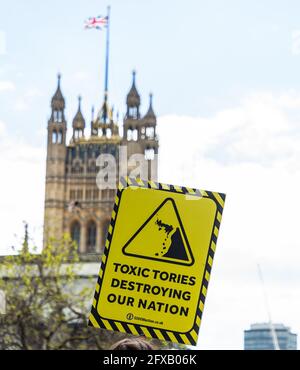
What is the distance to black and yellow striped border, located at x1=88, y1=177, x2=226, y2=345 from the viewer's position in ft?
14.5

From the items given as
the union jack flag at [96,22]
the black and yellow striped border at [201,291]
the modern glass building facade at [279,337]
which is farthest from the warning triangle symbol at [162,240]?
the union jack flag at [96,22]

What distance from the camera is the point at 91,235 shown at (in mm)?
109000

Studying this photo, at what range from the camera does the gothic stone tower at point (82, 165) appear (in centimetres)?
10756

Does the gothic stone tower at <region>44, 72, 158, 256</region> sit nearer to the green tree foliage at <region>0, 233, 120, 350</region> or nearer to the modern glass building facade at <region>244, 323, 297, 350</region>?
the modern glass building facade at <region>244, 323, 297, 350</region>

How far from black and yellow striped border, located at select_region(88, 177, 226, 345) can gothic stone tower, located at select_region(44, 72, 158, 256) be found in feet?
332

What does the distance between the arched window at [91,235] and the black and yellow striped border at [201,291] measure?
339ft

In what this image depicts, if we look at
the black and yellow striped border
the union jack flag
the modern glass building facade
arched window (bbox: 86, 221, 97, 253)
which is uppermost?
the union jack flag

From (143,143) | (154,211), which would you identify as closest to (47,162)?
(143,143)

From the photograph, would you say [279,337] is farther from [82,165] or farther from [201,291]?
[82,165]

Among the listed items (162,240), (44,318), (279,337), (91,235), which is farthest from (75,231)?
(162,240)

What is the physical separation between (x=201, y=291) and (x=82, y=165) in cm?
10770

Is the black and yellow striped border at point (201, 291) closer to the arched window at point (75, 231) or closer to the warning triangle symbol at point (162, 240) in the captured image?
the warning triangle symbol at point (162, 240)

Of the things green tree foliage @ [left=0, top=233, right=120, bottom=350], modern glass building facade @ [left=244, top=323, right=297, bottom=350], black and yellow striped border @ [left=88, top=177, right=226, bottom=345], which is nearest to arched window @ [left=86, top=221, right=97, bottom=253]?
modern glass building facade @ [left=244, top=323, right=297, bottom=350]
